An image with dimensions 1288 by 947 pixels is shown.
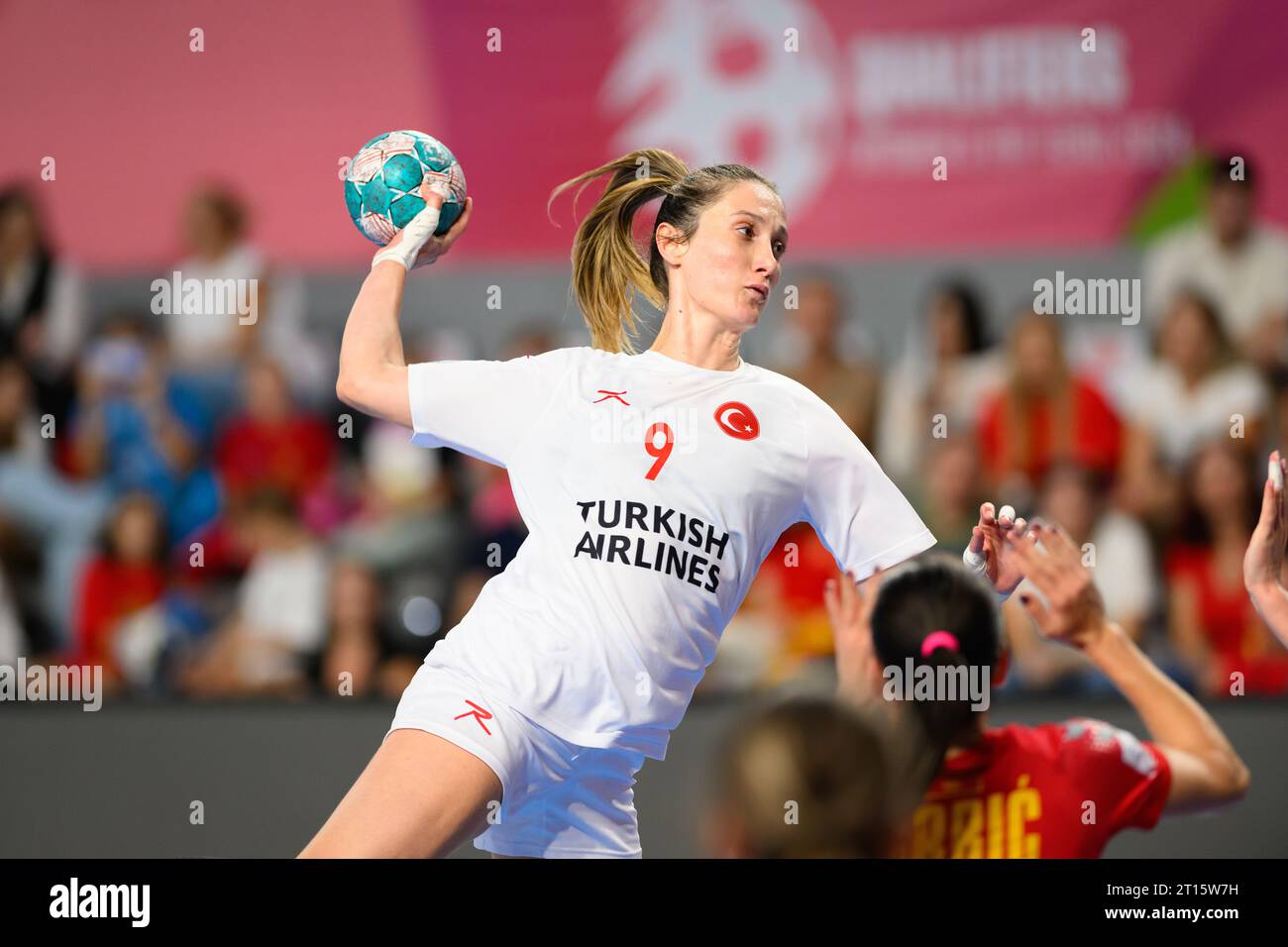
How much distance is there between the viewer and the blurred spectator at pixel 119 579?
8.23 m

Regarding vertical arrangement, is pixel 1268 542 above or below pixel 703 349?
below

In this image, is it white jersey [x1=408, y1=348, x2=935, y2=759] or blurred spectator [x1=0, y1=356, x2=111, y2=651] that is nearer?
Result: white jersey [x1=408, y1=348, x2=935, y2=759]

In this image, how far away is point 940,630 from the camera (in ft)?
12.2

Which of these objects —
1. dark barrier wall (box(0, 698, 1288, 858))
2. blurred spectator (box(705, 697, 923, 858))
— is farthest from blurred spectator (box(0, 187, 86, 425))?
blurred spectator (box(705, 697, 923, 858))

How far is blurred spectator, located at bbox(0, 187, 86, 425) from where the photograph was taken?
9023 millimetres

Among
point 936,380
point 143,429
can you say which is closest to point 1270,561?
point 936,380

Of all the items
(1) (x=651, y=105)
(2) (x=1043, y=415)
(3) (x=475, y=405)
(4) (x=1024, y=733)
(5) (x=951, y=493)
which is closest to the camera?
(4) (x=1024, y=733)

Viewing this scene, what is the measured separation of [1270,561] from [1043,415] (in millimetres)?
4391

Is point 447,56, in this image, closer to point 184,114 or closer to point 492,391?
point 184,114

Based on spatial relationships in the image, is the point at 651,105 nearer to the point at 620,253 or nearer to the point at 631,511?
the point at 620,253

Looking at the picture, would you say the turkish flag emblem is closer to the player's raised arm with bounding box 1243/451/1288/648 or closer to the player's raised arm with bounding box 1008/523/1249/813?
the player's raised arm with bounding box 1008/523/1249/813

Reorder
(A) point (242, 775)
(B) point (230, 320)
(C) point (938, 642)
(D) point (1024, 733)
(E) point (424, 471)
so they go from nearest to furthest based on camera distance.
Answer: (C) point (938, 642) < (D) point (1024, 733) < (A) point (242, 775) < (E) point (424, 471) < (B) point (230, 320)

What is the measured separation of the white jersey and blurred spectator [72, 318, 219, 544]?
4.71 m
